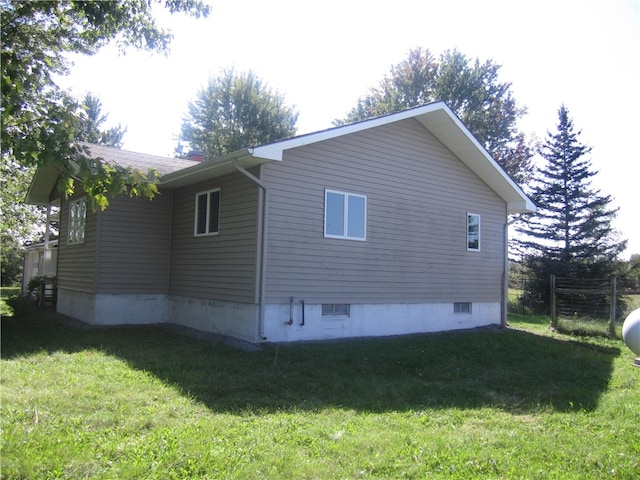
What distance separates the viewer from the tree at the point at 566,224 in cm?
2605

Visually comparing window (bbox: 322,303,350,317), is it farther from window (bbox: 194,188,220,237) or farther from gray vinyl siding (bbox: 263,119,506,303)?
window (bbox: 194,188,220,237)

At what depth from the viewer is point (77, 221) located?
14359 mm

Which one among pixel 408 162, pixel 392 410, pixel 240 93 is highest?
pixel 240 93

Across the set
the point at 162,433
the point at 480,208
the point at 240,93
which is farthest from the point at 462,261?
the point at 240,93

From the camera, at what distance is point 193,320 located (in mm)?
12109

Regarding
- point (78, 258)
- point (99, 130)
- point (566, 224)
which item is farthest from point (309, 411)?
point (99, 130)

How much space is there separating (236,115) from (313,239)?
93.6 ft

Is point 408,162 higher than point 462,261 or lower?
higher

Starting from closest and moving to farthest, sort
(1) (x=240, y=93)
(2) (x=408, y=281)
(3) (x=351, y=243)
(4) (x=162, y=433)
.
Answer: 1. (4) (x=162, y=433)
2. (3) (x=351, y=243)
3. (2) (x=408, y=281)
4. (1) (x=240, y=93)

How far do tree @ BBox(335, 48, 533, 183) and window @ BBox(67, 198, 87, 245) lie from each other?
2303cm

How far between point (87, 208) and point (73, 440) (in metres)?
10.1

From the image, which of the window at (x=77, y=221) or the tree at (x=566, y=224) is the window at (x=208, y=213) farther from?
the tree at (x=566, y=224)

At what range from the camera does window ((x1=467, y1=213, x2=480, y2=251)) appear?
47.0 ft

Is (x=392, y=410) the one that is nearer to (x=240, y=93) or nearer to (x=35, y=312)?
(x=35, y=312)
